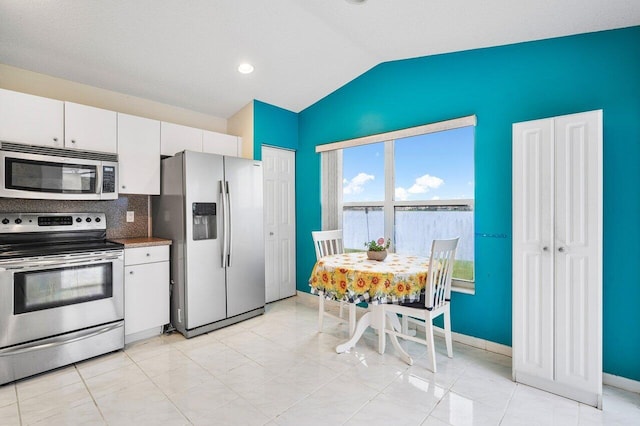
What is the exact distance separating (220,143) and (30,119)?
1.73 metres

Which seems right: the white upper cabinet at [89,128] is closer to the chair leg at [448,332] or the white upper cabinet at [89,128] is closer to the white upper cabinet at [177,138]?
the white upper cabinet at [177,138]

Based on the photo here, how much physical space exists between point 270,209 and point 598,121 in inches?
132

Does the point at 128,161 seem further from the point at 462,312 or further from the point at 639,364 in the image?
the point at 639,364

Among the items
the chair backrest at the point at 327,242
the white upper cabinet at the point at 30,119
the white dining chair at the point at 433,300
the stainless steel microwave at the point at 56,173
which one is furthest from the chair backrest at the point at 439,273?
the white upper cabinet at the point at 30,119

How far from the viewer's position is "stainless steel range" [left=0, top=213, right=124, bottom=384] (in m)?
2.27

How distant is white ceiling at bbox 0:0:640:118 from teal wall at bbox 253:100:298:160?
481mm

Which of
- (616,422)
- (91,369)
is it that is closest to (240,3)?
(91,369)

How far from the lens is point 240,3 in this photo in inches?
97.4

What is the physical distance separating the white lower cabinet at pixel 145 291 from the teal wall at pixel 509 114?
6.91 ft

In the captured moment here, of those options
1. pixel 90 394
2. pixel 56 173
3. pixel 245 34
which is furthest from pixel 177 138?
pixel 90 394

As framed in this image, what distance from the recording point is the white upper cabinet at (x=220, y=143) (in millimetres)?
3717

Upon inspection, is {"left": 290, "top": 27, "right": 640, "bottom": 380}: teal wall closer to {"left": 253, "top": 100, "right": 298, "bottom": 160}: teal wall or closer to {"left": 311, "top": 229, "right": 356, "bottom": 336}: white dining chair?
{"left": 253, "top": 100, "right": 298, "bottom": 160}: teal wall

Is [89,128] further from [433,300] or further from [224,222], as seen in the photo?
[433,300]

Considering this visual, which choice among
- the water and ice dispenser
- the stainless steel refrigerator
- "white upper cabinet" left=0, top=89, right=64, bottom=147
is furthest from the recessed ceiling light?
"white upper cabinet" left=0, top=89, right=64, bottom=147
